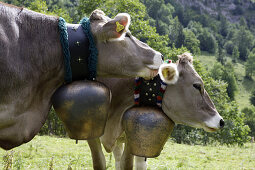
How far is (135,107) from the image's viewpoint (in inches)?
158

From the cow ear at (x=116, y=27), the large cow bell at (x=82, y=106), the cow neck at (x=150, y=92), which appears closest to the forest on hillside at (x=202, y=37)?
the cow neck at (x=150, y=92)

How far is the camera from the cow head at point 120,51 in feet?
10.0

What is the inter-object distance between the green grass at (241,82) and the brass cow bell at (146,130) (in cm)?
7876

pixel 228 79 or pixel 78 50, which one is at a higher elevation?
pixel 78 50

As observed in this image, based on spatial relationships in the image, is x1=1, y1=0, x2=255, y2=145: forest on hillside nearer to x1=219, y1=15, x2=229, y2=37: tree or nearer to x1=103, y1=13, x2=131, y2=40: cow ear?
x1=219, y1=15, x2=229, y2=37: tree

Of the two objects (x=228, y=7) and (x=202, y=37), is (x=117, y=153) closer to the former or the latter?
(x=202, y=37)

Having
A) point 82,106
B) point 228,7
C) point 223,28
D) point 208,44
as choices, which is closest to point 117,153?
point 82,106

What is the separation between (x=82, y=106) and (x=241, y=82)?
329ft

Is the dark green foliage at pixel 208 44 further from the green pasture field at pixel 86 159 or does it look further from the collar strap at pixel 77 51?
the collar strap at pixel 77 51

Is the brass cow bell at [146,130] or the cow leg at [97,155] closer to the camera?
the brass cow bell at [146,130]

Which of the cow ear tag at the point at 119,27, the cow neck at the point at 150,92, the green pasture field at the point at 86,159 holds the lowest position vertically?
the green pasture field at the point at 86,159

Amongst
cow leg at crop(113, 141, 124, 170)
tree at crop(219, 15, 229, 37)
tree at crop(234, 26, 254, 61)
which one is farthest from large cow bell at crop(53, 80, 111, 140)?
tree at crop(219, 15, 229, 37)

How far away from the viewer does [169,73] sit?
370 centimetres

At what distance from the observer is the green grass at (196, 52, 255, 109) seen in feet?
274
